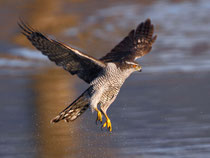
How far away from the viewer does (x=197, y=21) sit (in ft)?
51.8

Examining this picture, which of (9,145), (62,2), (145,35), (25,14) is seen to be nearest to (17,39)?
(25,14)

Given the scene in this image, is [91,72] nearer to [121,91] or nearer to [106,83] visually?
[106,83]

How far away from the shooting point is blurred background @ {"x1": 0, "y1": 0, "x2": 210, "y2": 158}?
23.9 feet

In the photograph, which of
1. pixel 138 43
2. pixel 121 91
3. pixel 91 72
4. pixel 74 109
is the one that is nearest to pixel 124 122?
pixel 74 109

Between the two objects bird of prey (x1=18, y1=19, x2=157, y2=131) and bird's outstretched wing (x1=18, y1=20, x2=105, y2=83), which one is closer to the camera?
bird's outstretched wing (x1=18, y1=20, x2=105, y2=83)

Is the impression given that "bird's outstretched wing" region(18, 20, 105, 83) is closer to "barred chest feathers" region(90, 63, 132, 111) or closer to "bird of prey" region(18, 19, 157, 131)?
"bird of prey" region(18, 19, 157, 131)

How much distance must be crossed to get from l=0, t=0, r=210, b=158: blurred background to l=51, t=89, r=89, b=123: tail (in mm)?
224

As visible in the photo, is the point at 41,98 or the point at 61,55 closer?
the point at 61,55

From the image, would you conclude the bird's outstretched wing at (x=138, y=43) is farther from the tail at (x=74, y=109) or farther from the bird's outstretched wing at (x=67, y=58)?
the tail at (x=74, y=109)

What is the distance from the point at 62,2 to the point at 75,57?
9315 millimetres

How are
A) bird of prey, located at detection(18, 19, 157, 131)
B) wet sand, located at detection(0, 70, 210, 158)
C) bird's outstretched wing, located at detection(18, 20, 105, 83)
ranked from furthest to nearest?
bird of prey, located at detection(18, 19, 157, 131) < bird's outstretched wing, located at detection(18, 20, 105, 83) < wet sand, located at detection(0, 70, 210, 158)

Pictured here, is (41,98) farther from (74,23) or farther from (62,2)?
(62,2)

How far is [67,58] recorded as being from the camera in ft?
25.2

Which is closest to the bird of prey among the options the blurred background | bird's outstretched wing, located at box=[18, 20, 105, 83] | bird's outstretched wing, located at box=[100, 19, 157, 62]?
bird's outstretched wing, located at box=[18, 20, 105, 83]
